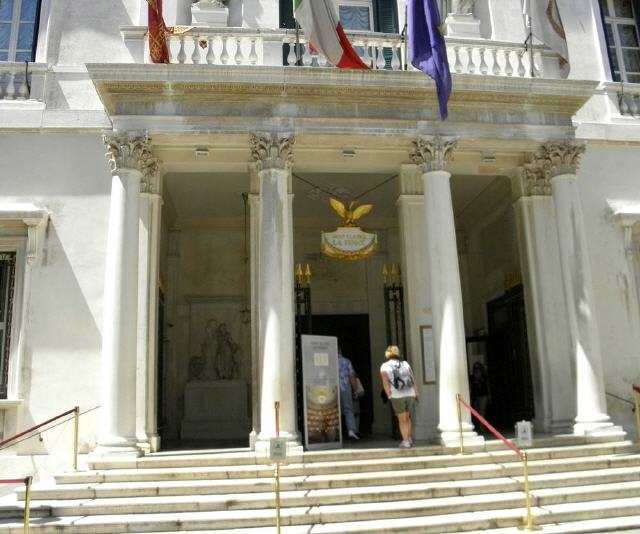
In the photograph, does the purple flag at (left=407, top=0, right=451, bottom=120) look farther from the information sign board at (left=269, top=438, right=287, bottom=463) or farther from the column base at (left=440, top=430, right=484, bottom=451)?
the information sign board at (left=269, top=438, right=287, bottom=463)

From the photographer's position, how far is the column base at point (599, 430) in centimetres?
1057

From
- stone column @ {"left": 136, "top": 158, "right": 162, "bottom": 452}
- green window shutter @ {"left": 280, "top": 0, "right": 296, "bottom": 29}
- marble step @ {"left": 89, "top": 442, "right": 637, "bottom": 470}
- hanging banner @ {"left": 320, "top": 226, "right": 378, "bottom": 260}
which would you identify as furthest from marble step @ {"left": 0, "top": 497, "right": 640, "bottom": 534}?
green window shutter @ {"left": 280, "top": 0, "right": 296, "bottom": 29}

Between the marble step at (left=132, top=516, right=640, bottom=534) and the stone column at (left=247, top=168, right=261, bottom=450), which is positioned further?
the stone column at (left=247, top=168, right=261, bottom=450)

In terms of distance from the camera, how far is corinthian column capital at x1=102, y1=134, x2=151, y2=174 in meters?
10.8

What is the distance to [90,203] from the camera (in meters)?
12.0

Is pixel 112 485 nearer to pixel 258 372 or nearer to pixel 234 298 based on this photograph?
pixel 258 372

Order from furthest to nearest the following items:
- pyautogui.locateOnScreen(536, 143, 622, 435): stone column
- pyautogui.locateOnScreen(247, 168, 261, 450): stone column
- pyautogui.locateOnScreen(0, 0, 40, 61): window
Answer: pyautogui.locateOnScreen(0, 0, 40, 61): window < pyautogui.locateOnScreen(247, 168, 261, 450): stone column < pyautogui.locateOnScreen(536, 143, 622, 435): stone column

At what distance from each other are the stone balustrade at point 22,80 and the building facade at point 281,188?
0.04 metres

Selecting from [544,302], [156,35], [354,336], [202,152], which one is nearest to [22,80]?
[156,35]

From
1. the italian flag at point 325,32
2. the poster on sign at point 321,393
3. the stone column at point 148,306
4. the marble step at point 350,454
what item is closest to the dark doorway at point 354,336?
the poster on sign at point 321,393

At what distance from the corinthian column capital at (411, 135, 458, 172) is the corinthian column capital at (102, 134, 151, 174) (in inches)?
182

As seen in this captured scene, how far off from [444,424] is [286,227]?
402 centimetres

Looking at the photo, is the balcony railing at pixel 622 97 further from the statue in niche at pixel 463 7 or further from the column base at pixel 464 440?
the column base at pixel 464 440

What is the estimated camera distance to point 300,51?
12719 millimetres
